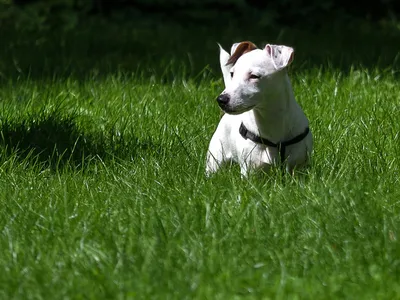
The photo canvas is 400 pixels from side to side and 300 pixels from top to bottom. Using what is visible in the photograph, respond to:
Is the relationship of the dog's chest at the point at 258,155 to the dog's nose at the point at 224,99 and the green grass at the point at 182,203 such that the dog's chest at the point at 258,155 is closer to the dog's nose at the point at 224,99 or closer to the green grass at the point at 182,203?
the green grass at the point at 182,203

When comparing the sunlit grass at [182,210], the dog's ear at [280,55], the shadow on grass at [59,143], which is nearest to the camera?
the sunlit grass at [182,210]

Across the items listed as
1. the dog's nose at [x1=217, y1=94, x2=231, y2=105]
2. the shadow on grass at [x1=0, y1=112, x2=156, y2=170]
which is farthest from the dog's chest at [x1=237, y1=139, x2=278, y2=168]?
the shadow on grass at [x1=0, y1=112, x2=156, y2=170]

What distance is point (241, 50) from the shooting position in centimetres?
413

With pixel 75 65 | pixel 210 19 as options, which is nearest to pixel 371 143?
pixel 75 65

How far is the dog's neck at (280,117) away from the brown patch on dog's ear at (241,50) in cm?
25

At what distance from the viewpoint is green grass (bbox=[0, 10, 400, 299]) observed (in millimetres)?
2922

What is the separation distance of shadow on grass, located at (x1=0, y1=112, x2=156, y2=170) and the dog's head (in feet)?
2.61

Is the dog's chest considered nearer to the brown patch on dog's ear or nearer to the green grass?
the green grass

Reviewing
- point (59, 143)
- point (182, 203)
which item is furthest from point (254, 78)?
point (59, 143)

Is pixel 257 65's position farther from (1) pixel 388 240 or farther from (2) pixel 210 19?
(2) pixel 210 19

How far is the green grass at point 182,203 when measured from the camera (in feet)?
9.59

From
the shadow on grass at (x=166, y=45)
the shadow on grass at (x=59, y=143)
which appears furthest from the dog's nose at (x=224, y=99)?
the shadow on grass at (x=166, y=45)

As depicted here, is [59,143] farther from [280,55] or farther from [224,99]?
[280,55]

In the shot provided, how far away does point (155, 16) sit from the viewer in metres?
9.23
